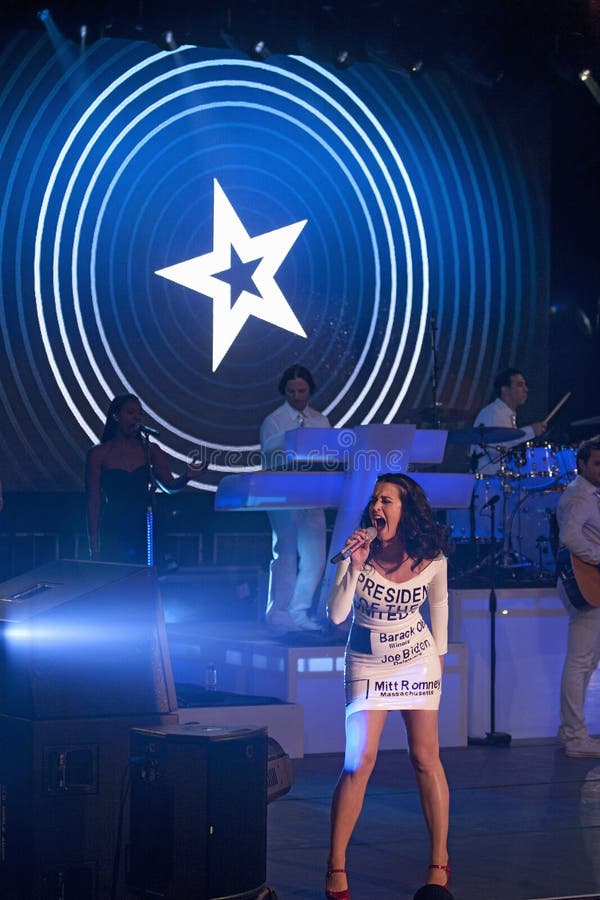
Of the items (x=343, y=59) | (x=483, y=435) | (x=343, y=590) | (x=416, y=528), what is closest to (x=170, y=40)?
(x=343, y=59)

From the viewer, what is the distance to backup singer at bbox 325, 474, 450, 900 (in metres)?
4.65

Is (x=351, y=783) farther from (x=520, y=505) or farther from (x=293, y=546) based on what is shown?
(x=520, y=505)

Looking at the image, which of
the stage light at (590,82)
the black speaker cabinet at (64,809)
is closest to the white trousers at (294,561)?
the black speaker cabinet at (64,809)

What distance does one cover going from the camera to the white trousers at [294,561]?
8.34 meters

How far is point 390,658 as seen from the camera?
15.3ft

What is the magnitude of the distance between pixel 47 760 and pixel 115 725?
0.80ft

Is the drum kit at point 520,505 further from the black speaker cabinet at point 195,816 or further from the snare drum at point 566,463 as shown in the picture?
the black speaker cabinet at point 195,816

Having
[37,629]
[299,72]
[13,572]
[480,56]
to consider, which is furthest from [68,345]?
[37,629]

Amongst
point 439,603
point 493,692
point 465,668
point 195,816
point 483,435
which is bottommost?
point 195,816

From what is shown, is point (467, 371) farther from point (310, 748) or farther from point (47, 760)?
point (47, 760)

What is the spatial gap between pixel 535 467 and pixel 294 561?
2.59 meters

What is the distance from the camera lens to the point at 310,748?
7.71 metres

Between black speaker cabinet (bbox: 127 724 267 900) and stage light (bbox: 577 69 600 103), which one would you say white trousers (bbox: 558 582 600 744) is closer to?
black speaker cabinet (bbox: 127 724 267 900)

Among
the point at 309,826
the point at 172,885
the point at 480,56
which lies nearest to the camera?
the point at 172,885
